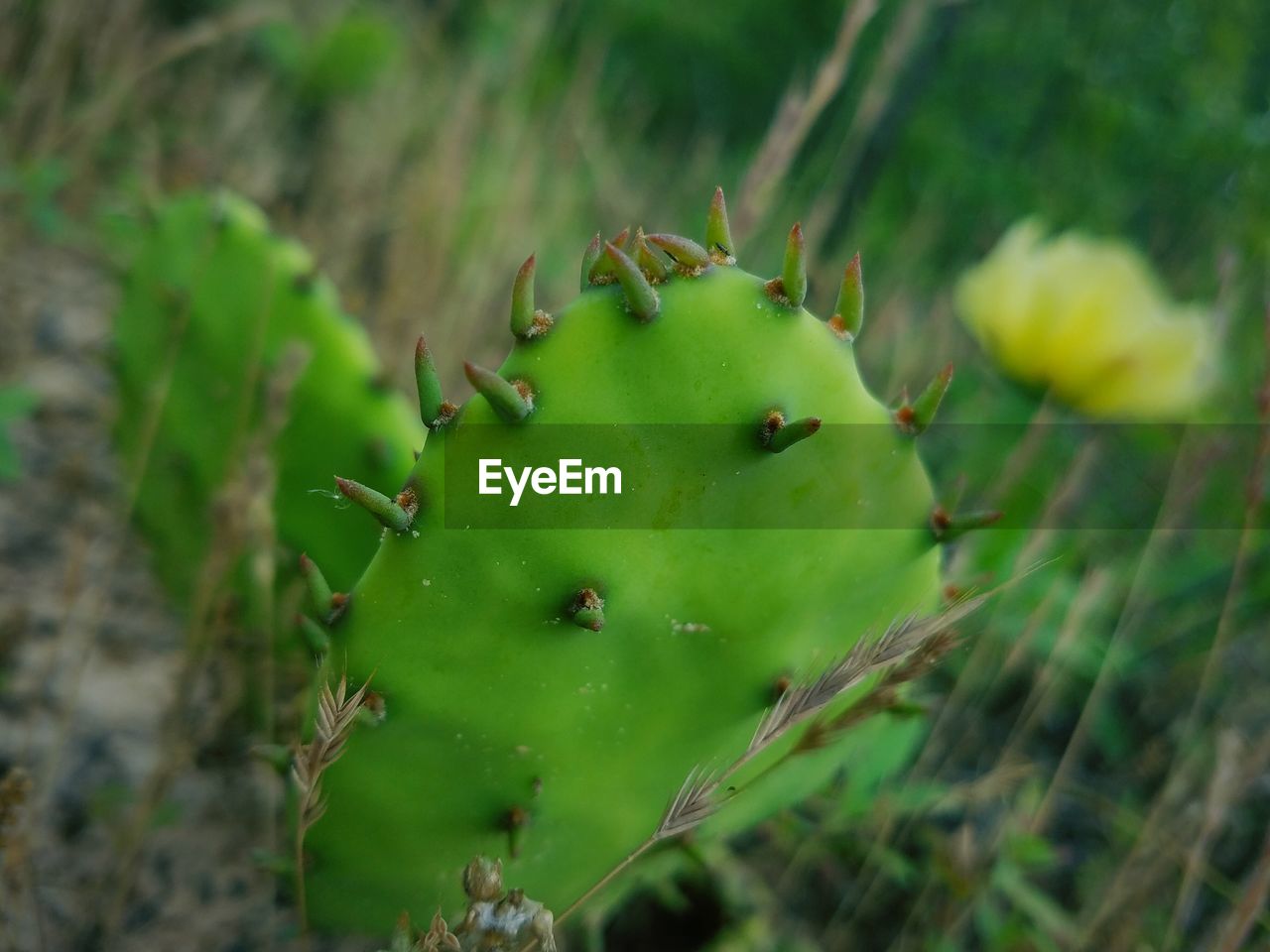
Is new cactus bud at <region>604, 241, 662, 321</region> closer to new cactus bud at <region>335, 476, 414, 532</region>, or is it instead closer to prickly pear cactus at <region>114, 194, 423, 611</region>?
new cactus bud at <region>335, 476, 414, 532</region>

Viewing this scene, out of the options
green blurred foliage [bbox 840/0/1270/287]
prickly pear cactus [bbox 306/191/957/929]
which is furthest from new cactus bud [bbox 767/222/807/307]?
green blurred foliage [bbox 840/0/1270/287]

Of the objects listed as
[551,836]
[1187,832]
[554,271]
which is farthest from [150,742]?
[554,271]

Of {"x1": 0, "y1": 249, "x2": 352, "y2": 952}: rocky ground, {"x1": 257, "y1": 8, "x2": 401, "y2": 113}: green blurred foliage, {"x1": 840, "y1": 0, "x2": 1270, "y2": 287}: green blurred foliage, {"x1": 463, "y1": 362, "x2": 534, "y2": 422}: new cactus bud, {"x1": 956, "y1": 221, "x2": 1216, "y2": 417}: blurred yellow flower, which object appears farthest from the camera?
{"x1": 840, "y1": 0, "x2": 1270, "y2": 287}: green blurred foliage

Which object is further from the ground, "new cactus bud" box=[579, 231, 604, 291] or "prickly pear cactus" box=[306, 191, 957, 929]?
"new cactus bud" box=[579, 231, 604, 291]

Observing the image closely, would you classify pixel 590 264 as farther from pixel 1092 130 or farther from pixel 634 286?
pixel 1092 130

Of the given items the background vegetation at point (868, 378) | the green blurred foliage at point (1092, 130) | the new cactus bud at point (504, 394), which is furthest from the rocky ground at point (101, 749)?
the green blurred foliage at point (1092, 130)

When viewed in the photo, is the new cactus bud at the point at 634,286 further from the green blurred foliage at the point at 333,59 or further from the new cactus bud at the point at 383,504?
the green blurred foliage at the point at 333,59
